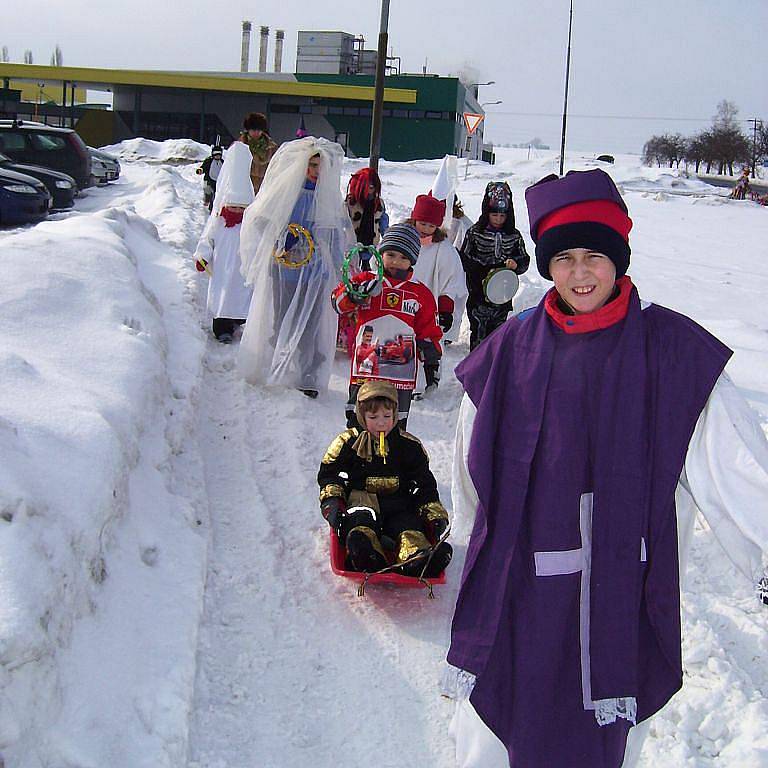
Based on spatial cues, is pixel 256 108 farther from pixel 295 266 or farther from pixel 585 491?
pixel 585 491

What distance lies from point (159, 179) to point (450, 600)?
18.2 metres

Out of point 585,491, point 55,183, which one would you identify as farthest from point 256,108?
point 585,491

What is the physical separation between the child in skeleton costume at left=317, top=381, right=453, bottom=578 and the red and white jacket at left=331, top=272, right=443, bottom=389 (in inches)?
37.6

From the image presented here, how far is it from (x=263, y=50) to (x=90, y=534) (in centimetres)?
Result: 5727

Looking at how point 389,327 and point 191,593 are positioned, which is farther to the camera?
point 389,327

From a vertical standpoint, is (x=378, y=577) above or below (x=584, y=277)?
below

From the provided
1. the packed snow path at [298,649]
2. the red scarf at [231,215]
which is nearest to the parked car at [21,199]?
the red scarf at [231,215]

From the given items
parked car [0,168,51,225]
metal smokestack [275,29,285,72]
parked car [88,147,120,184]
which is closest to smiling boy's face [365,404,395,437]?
parked car [0,168,51,225]

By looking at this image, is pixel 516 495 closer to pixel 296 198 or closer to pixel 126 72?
pixel 296 198

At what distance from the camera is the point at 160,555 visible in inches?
160

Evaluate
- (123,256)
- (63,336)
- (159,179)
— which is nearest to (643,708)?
(63,336)

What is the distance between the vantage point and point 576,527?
7.80 feet

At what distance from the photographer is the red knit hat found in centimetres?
726

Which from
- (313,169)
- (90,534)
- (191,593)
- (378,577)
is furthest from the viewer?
(313,169)
